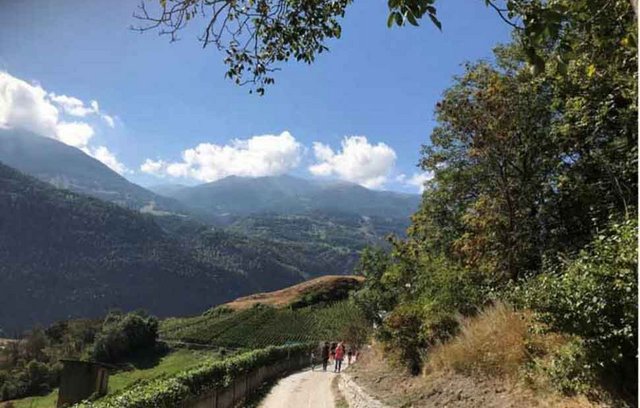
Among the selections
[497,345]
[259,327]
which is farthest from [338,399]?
[259,327]

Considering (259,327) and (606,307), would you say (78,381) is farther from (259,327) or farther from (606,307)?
(259,327)

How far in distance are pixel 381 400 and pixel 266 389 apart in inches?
499

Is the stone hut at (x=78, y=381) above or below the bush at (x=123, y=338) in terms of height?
above

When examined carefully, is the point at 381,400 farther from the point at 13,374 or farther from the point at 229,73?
the point at 13,374

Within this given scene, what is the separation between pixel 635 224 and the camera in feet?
20.6

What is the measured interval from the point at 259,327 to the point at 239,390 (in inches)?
2868

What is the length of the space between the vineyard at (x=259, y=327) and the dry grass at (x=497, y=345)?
188 ft

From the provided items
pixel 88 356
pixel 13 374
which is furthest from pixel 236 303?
pixel 13 374

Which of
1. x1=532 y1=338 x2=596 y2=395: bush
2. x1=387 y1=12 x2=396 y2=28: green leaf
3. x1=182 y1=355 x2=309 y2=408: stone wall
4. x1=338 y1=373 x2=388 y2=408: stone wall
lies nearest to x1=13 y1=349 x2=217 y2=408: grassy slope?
x1=182 y1=355 x2=309 y2=408: stone wall

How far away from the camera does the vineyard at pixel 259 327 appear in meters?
77.2

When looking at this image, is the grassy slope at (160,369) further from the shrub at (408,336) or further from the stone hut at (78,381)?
the stone hut at (78,381)

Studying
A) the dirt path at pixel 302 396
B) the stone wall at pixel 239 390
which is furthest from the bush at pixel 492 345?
the dirt path at pixel 302 396

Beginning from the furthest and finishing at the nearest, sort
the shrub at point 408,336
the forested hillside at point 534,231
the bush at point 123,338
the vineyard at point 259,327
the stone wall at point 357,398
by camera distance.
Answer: the bush at point 123,338
the vineyard at point 259,327
the shrub at point 408,336
the stone wall at point 357,398
the forested hillside at point 534,231

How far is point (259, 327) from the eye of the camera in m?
87.8
